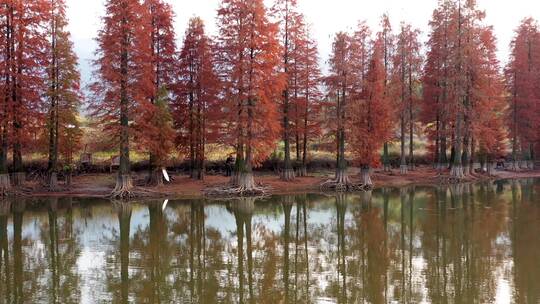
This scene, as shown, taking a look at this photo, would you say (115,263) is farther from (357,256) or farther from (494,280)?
(494,280)

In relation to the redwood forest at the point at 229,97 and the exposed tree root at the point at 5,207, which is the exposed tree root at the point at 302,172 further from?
the exposed tree root at the point at 5,207

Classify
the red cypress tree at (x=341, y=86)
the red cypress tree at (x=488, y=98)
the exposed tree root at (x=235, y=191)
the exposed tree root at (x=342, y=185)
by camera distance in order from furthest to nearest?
the red cypress tree at (x=488, y=98)
the exposed tree root at (x=342, y=185)
the red cypress tree at (x=341, y=86)
the exposed tree root at (x=235, y=191)

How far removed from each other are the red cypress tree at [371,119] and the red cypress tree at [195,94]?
1056 cm

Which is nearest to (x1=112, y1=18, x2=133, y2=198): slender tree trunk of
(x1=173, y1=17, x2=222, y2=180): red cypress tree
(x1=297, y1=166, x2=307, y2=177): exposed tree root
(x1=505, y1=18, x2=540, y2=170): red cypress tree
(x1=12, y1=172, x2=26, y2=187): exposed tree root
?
(x1=173, y1=17, x2=222, y2=180): red cypress tree

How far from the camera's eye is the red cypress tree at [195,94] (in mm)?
36719

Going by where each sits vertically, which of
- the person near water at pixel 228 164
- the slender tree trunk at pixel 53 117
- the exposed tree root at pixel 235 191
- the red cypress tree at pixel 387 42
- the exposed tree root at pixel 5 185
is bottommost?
the exposed tree root at pixel 235 191

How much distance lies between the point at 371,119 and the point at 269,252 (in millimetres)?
22594

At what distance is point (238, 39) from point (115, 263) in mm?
20284

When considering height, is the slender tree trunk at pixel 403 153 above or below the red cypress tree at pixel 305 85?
below

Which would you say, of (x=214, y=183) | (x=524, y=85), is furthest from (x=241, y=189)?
(x=524, y=85)

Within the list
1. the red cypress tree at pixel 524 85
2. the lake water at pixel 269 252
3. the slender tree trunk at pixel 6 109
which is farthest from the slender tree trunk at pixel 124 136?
the red cypress tree at pixel 524 85

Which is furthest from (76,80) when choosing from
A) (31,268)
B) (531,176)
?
(531,176)

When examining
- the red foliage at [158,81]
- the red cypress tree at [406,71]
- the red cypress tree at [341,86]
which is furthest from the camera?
the red cypress tree at [406,71]

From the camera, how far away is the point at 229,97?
112 feet
